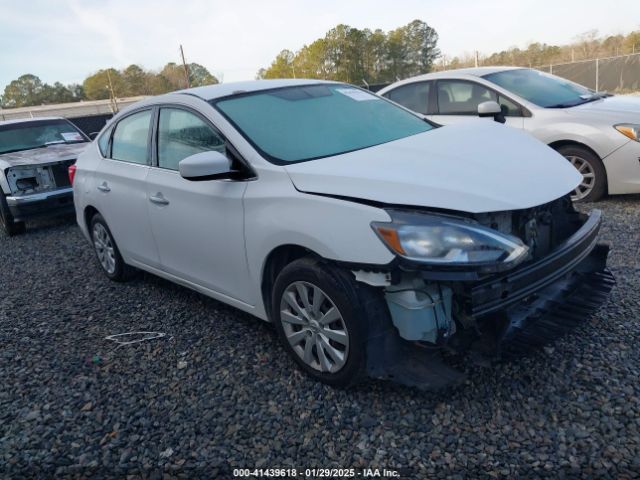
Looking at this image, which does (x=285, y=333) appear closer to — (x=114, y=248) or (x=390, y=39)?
(x=114, y=248)

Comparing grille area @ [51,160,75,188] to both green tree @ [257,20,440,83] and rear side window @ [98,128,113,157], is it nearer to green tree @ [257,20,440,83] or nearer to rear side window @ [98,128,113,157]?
rear side window @ [98,128,113,157]

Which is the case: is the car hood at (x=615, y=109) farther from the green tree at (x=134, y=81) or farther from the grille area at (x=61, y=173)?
the green tree at (x=134, y=81)

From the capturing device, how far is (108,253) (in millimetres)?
4848

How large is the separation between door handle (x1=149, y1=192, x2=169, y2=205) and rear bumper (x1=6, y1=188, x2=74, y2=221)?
15.1ft

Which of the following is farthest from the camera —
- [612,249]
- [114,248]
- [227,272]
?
[114,248]

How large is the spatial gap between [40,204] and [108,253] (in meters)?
3.36

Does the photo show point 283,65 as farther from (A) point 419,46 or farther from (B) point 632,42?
(B) point 632,42

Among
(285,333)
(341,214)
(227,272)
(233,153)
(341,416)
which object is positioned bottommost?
(341,416)

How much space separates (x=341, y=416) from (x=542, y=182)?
1533 millimetres

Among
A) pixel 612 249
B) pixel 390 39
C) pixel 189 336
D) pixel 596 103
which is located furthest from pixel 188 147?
pixel 390 39

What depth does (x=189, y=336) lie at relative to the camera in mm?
3670

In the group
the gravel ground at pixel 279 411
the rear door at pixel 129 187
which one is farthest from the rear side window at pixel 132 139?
A: the gravel ground at pixel 279 411

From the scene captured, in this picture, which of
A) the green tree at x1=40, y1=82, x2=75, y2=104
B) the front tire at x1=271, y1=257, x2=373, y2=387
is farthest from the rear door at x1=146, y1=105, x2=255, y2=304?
the green tree at x1=40, y1=82, x2=75, y2=104

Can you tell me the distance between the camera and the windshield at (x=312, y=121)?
3.10 m
